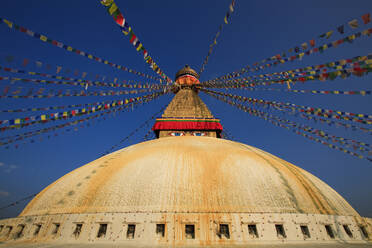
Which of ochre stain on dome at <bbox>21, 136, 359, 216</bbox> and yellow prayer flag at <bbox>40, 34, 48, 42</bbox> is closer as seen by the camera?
yellow prayer flag at <bbox>40, 34, 48, 42</bbox>

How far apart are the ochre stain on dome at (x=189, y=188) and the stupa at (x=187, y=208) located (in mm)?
33

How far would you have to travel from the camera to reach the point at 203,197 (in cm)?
586

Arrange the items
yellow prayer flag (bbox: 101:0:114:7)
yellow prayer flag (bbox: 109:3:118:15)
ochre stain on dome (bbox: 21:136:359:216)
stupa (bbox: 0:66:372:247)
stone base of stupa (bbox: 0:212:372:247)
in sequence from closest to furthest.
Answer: yellow prayer flag (bbox: 101:0:114:7)
yellow prayer flag (bbox: 109:3:118:15)
stone base of stupa (bbox: 0:212:372:247)
stupa (bbox: 0:66:372:247)
ochre stain on dome (bbox: 21:136:359:216)

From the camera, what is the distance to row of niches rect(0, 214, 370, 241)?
5.31 m

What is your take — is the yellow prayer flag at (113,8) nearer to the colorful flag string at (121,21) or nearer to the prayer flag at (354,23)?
the colorful flag string at (121,21)

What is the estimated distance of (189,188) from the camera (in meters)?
6.09

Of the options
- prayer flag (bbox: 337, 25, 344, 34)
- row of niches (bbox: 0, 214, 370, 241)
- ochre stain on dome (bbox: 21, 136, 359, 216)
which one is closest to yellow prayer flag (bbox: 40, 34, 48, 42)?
ochre stain on dome (bbox: 21, 136, 359, 216)

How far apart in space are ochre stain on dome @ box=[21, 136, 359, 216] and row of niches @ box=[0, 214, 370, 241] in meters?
0.39

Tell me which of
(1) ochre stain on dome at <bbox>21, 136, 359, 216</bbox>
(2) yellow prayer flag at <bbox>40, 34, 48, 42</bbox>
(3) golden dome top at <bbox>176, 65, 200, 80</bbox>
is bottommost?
(1) ochre stain on dome at <bbox>21, 136, 359, 216</bbox>

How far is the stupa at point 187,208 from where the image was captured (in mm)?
5391

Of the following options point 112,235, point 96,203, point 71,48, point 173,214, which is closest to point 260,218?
point 173,214

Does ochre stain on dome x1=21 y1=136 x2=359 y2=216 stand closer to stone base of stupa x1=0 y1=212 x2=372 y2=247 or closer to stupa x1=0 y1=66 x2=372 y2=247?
stupa x1=0 y1=66 x2=372 y2=247

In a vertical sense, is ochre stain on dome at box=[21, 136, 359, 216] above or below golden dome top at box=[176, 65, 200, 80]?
below

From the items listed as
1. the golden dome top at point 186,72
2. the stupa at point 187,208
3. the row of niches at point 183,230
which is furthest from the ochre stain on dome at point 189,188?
the golden dome top at point 186,72
